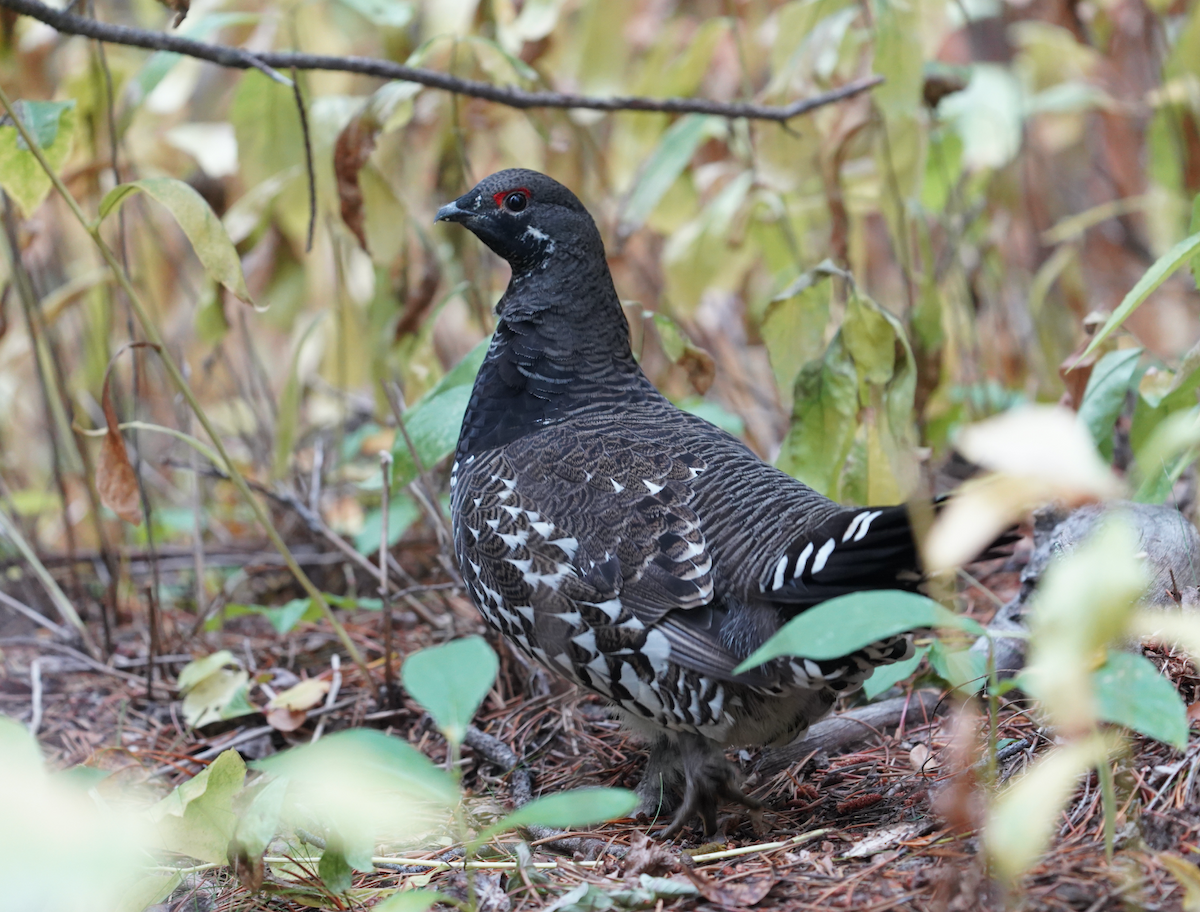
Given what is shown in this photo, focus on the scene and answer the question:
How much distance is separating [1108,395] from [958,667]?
3.99 ft

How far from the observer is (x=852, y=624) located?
1.83 meters

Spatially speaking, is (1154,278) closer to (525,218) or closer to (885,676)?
(885,676)

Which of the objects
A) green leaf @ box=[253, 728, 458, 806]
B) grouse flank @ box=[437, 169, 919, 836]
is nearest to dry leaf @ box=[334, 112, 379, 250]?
grouse flank @ box=[437, 169, 919, 836]

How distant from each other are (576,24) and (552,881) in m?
5.98

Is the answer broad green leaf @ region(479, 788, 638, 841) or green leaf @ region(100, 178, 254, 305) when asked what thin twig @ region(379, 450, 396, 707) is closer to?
green leaf @ region(100, 178, 254, 305)

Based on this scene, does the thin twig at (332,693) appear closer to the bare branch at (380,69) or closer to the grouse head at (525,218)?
the grouse head at (525,218)

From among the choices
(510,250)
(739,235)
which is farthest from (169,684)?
(739,235)

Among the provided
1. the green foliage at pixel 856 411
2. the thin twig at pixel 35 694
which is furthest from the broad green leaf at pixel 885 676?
the thin twig at pixel 35 694

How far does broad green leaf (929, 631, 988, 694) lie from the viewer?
2.79 m

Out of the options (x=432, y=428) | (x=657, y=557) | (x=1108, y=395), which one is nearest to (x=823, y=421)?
(x=1108, y=395)

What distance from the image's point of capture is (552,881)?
2.47 m

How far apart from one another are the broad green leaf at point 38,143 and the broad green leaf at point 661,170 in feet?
7.34

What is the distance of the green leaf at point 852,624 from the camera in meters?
1.79

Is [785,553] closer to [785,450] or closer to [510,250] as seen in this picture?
[785,450]
